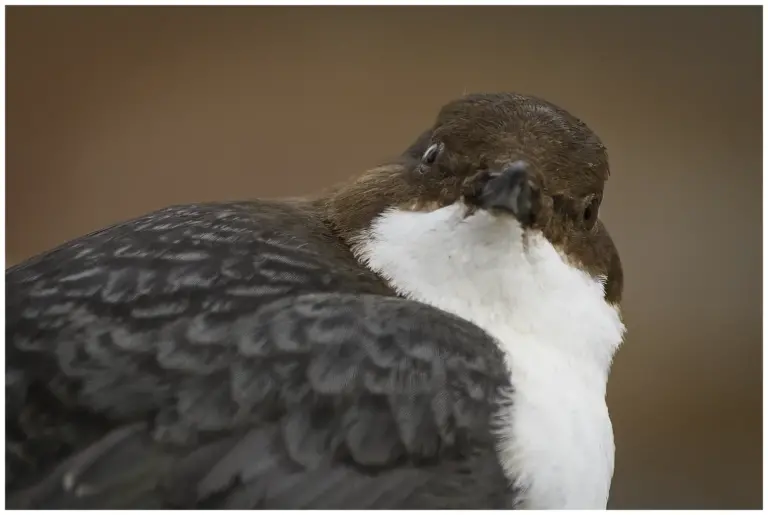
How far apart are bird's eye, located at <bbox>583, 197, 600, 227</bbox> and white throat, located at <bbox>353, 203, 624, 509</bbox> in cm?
8

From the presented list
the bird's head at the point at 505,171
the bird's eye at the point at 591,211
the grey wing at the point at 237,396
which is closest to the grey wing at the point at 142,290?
the grey wing at the point at 237,396

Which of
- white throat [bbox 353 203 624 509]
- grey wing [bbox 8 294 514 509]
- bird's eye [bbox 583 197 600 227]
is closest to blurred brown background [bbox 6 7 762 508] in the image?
bird's eye [bbox 583 197 600 227]

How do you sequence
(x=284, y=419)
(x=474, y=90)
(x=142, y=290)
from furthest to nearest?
(x=474, y=90) < (x=142, y=290) < (x=284, y=419)

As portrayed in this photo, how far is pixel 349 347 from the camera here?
1.01 meters

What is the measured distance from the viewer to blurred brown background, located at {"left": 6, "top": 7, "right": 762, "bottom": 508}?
67.4 inches

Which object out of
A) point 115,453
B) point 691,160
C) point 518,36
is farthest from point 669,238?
point 115,453

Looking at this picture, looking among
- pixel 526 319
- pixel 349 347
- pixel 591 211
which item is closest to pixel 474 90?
pixel 591 211

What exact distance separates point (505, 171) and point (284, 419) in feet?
1.31

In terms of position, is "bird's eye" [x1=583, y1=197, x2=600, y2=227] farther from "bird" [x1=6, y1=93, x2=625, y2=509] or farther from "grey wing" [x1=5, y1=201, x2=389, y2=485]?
"grey wing" [x1=5, y1=201, x2=389, y2=485]

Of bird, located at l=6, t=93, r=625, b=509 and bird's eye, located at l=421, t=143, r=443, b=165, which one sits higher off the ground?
bird's eye, located at l=421, t=143, r=443, b=165

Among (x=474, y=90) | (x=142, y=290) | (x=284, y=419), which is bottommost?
(x=284, y=419)

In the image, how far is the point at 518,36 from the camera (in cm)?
190

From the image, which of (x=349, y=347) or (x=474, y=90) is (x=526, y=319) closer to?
(x=349, y=347)

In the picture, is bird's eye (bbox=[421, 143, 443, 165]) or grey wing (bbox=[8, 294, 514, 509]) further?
bird's eye (bbox=[421, 143, 443, 165])
